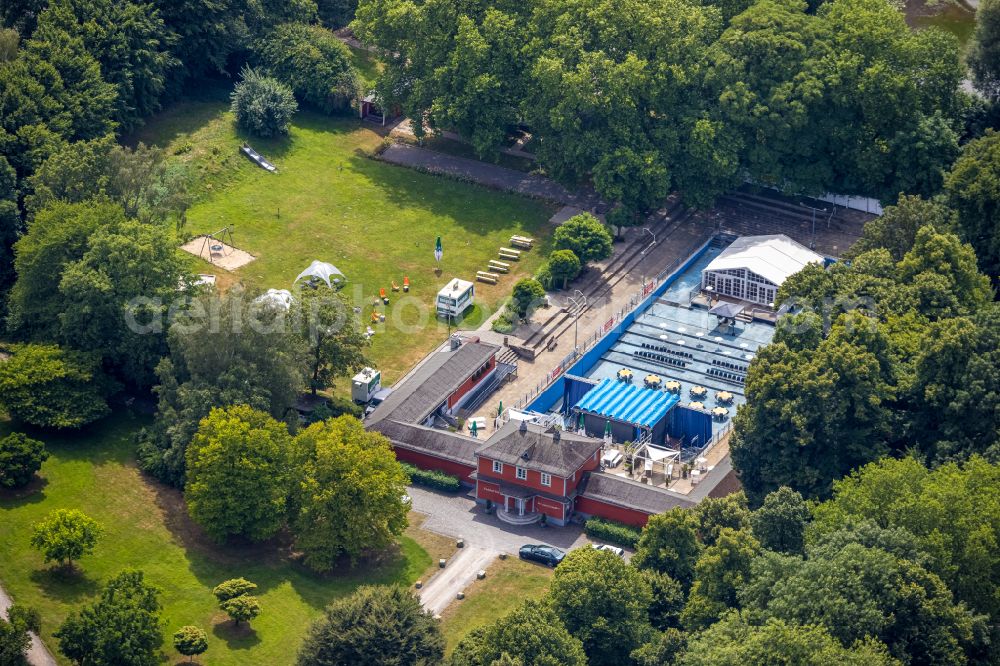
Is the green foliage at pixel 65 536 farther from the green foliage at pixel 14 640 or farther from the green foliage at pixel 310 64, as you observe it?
the green foliage at pixel 310 64

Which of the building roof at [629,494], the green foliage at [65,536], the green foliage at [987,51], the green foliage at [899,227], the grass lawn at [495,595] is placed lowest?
the grass lawn at [495,595]

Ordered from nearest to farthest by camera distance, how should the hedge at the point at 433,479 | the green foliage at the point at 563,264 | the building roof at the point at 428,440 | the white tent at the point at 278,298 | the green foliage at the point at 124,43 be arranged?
1. the white tent at the point at 278,298
2. the hedge at the point at 433,479
3. the building roof at the point at 428,440
4. the green foliage at the point at 563,264
5. the green foliage at the point at 124,43

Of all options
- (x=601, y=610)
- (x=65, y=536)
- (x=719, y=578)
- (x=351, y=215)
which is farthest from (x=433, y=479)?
(x=351, y=215)

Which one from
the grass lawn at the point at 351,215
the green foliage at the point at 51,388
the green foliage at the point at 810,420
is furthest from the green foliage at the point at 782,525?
the green foliage at the point at 51,388

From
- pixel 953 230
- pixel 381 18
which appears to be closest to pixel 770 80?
pixel 953 230

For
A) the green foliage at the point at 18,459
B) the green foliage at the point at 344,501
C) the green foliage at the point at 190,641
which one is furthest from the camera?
the green foliage at the point at 18,459
